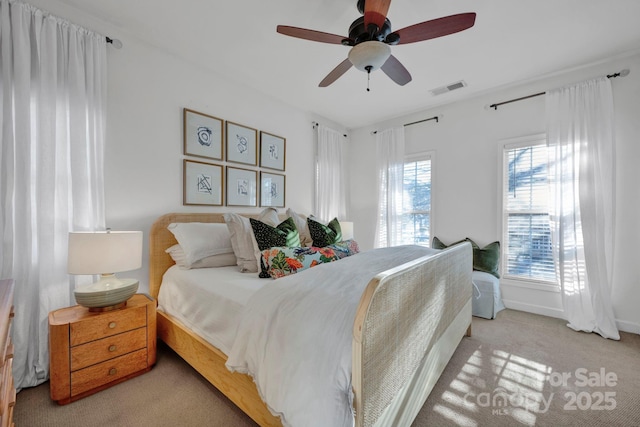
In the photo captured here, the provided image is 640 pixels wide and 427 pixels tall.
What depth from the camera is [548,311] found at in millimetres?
2959

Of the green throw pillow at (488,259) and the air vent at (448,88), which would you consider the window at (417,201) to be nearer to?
the green throw pillow at (488,259)

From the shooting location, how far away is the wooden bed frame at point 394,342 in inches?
36.2

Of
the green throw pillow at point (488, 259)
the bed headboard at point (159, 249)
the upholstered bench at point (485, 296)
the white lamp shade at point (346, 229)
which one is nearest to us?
the bed headboard at point (159, 249)

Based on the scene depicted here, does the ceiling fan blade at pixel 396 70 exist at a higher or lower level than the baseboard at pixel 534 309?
higher

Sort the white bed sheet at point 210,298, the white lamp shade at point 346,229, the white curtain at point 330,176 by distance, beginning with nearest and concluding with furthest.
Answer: the white bed sheet at point 210,298 < the white lamp shade at point 346,229 < the white curtain at point 330,176

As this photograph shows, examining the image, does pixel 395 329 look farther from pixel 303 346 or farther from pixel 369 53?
pixel 369 53

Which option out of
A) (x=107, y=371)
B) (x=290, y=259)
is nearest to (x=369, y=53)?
(x=290, y=259)

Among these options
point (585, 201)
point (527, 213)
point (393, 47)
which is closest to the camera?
point (393, 47)

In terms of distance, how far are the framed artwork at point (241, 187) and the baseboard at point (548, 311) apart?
3.35 m

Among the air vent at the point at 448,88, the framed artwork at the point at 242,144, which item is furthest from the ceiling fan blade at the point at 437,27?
the framed artwork at the point at 242,144

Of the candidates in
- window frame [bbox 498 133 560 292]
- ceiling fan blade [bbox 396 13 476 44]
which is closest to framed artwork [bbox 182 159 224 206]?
ceiling fan blade [bbox 396 13 476 44]

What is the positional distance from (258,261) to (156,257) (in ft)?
3.15

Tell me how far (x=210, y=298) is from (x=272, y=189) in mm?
1910

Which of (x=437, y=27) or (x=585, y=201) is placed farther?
(x=585, y=201)
